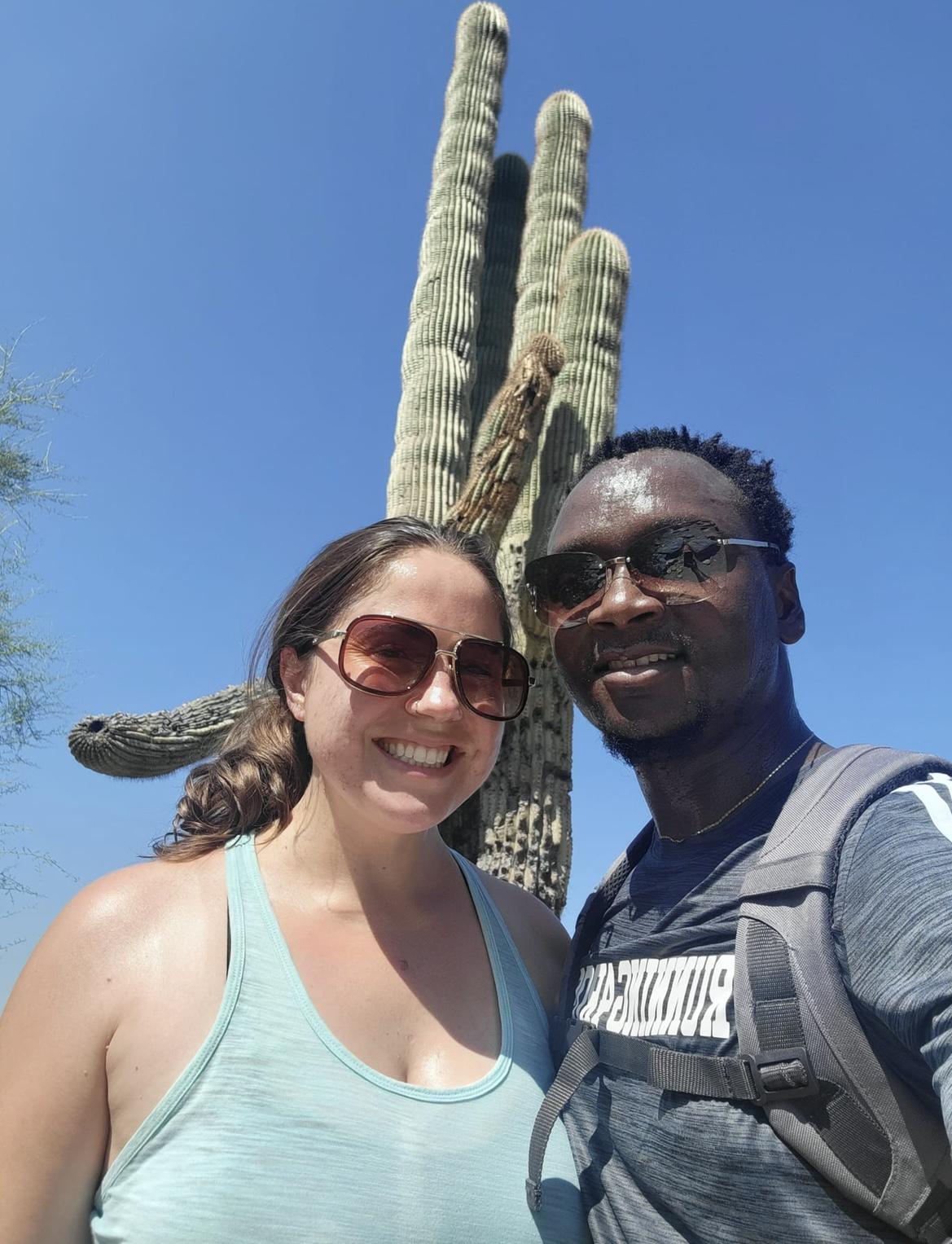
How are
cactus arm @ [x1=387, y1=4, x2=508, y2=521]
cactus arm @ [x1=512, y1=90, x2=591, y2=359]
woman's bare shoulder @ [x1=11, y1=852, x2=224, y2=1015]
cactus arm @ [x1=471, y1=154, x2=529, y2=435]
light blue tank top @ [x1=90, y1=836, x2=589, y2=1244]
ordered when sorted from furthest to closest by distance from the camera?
cactus arm @ [x1=471, y1=154, x2=529, y2=435], cactus arm @ [x1=512, y1=90, x2=591, y2=359], cactus arm @ [x1=387, y1=4, x2=508, y2=521], woman's bare shoulder @ [x1=11, y1=852, x2=224, y2=1015], light blue tank top @ [x1=90, y1=836, x2=589, y2=1244]

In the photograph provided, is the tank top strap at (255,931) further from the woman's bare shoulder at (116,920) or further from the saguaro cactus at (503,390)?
the saguaro cactus at (503,390)

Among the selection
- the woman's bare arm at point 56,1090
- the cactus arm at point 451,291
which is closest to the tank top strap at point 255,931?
the woman's bare arm at point 56,1090

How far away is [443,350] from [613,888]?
19.6 ft

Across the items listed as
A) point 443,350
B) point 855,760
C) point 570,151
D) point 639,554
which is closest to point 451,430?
point 443,350

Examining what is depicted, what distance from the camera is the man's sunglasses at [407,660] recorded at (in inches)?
65.6

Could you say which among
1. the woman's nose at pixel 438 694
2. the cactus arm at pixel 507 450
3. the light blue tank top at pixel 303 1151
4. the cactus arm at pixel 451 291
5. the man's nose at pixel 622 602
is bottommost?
the light blue tank top at pixel 303 1151

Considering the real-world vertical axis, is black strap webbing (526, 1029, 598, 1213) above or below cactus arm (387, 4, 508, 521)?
below

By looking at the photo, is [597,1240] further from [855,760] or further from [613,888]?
[855,760]

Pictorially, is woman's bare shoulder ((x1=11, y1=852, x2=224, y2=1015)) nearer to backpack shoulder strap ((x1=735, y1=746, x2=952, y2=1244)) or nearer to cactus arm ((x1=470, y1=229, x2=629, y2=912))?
backpack shoulder strap ((x1=735, y1=746, x2=952, y2=1244))

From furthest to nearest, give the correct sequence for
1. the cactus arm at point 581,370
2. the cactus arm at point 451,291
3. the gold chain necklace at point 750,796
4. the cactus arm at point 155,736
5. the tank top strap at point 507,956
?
1. the cactus arm at point 451,291
2. the cactus arm at point 581,370
3. the cactus arm at point 155,736
4. the tank top strap at point 507,956
5. the gold chain necklace at point 750,796

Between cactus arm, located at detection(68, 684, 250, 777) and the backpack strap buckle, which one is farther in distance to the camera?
cactus arm, located at detection(68, 684, 250, 777)

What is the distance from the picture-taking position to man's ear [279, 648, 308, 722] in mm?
1826

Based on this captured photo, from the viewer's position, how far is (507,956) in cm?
179

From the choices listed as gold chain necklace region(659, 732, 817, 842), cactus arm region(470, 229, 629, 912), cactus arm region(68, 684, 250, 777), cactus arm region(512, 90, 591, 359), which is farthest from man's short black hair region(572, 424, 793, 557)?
cactus arm region(512, 90, 591, 359)
